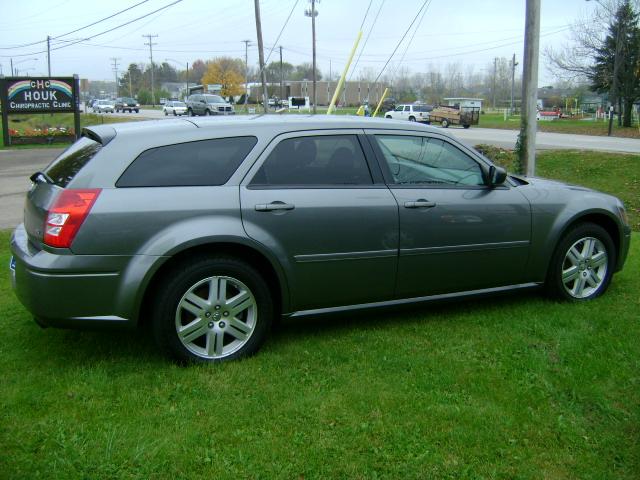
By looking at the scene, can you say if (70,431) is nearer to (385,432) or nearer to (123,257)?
(123,257)

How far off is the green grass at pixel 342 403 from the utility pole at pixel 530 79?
4.98 meters

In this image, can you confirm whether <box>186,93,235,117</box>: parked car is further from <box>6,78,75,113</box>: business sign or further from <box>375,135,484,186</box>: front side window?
<box>375,135,484,186</box>: front side window

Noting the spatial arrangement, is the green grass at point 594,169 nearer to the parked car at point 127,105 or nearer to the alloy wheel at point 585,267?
the alloy wheel at point 585,267

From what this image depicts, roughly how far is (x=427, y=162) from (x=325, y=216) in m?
1.10

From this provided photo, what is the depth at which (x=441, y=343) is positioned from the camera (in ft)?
14.1

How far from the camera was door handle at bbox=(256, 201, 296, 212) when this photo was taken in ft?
12.9

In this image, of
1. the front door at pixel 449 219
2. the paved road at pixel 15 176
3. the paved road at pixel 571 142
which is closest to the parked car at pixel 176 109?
the paved road at pixel 571 142

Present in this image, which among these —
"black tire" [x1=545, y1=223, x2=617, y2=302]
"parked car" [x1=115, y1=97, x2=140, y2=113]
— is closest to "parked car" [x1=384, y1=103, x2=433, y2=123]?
"parked car" [x1=115, y1=97, x2=140, y2=113]

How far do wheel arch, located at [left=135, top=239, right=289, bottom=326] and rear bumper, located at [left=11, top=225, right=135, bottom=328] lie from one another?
0.53ft

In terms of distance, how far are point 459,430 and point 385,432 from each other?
0.38 m

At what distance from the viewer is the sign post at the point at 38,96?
22.6 m

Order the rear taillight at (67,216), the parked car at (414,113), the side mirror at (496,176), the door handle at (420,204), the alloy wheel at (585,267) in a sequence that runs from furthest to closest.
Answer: the parked car at (414,113) → the alloy wheel at (585,267) → the side mirror at (496,176) → the door handle at (420,204) → the rear taillight at (67,216)

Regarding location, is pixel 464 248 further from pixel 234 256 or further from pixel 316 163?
pixel 234 256

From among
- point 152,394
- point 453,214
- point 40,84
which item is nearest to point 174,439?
point 152,394
